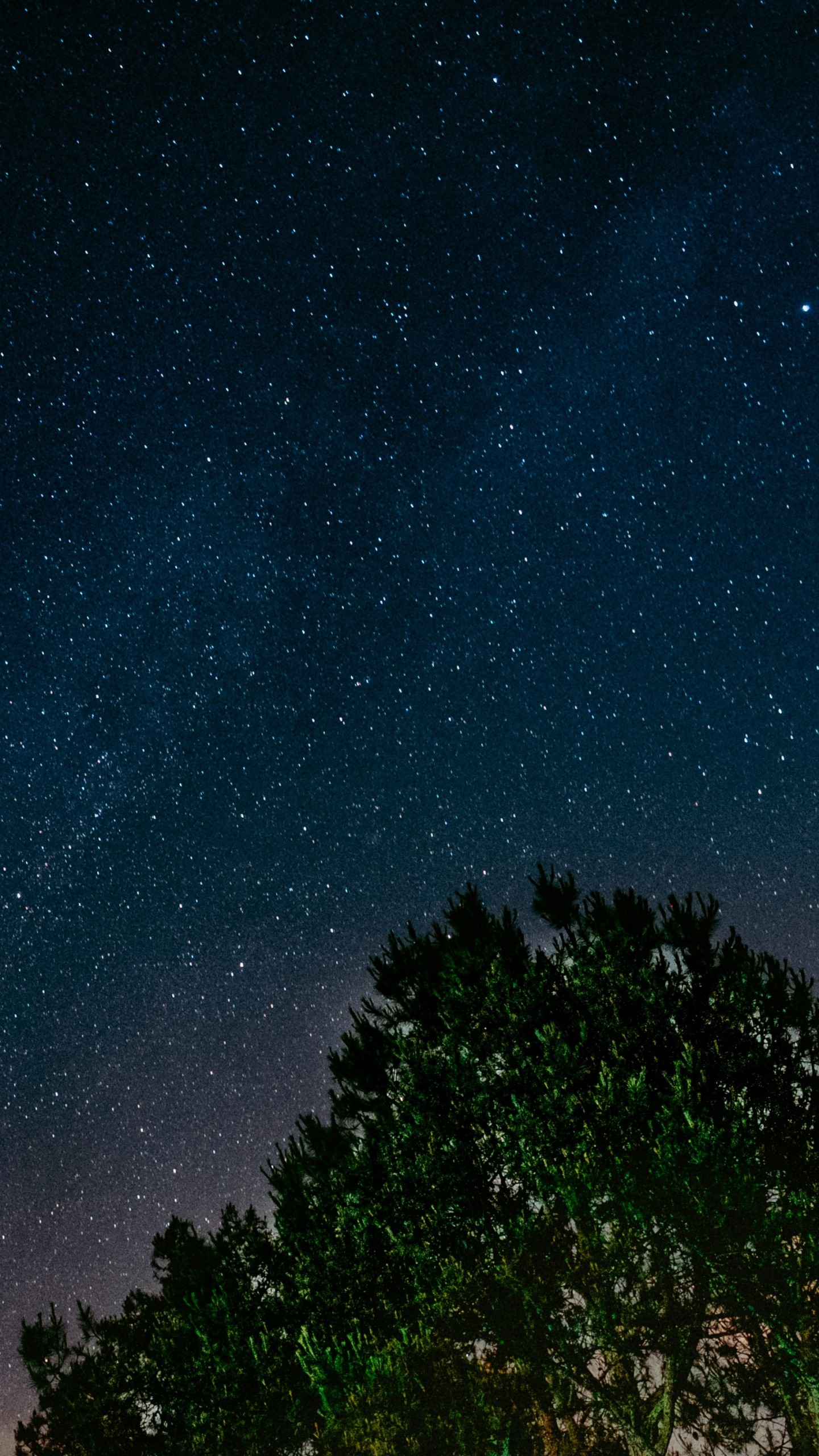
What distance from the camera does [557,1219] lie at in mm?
20891

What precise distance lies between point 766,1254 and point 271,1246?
79.5 ft

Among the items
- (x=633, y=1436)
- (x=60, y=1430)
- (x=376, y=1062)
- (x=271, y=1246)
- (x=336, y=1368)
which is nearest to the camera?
(x=633, y=1436)

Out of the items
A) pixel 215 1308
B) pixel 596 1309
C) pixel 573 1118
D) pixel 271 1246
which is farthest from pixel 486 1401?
pixel 271 1246

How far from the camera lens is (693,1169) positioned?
18.0 metres

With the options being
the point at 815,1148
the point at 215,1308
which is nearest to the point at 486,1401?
the point at 815,1148

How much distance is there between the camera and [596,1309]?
17.8 meters

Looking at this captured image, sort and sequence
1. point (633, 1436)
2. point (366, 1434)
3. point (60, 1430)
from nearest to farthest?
point (633, 1436) → point (366, 1434) → point (60, 1430)

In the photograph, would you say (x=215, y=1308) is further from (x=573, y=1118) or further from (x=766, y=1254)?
(x=766, y=1254)

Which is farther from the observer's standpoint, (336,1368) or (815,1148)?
(336,1368)

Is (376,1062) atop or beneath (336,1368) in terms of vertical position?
atop

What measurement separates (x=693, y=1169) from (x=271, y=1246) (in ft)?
77.3

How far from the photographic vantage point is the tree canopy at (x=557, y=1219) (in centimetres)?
1798

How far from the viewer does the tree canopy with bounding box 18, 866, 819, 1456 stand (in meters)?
18.0

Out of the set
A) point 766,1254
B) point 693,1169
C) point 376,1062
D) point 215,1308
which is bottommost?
point 766,1254
